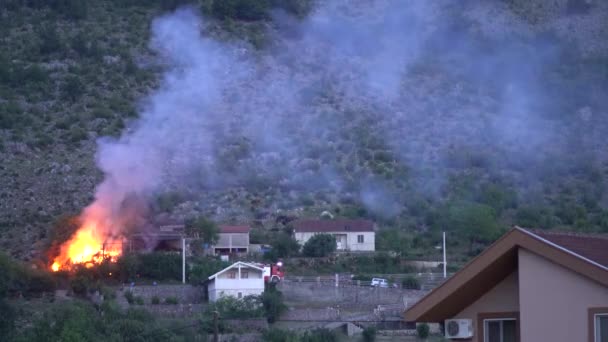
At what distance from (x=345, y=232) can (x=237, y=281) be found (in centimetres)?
1416

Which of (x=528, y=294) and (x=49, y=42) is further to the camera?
(x=49, y=42)

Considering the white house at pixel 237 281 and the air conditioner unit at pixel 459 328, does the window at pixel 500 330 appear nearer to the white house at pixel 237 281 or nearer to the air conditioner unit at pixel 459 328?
the air conditioner unit at pixel 459 328

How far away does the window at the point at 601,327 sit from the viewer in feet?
42.5

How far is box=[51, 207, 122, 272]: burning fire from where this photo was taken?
6022 centimetres

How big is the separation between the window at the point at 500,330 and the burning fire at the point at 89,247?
149 feet

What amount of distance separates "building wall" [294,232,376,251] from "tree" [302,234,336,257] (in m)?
2.12

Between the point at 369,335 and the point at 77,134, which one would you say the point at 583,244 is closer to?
the point at 369,335

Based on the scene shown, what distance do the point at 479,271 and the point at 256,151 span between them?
75.1m

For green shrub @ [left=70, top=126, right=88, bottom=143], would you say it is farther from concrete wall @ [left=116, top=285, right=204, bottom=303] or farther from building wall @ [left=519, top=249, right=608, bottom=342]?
building wall @ [left=519, top=249, right=608, bottom=342]

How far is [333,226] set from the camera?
67.1 meters

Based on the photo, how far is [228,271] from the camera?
54.0m

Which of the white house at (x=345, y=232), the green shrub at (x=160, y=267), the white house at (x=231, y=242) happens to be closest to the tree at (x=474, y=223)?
the white house at (x=345, y=232)

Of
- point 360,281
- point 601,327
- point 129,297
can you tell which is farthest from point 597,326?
point 360,281

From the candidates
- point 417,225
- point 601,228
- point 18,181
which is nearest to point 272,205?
point 417,225
